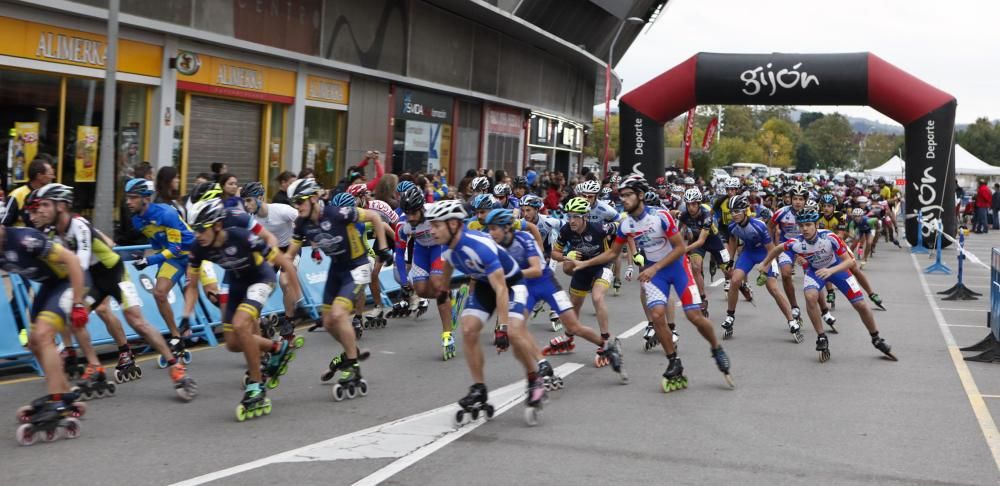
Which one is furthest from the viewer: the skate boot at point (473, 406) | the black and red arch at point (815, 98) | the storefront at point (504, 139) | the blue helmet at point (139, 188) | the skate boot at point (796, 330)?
the storefront at point (504, 139)

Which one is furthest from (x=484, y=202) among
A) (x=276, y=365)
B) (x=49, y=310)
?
(x=49, y=310)

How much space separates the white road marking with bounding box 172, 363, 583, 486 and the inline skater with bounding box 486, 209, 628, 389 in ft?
3.84

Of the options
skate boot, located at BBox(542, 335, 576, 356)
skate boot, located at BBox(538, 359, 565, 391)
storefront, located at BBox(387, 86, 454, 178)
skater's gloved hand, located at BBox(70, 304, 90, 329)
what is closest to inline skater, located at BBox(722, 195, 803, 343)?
skate boot, located at BBox(542, 335, 576, 356)

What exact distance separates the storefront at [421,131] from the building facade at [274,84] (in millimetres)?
61

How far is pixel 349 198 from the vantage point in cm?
1119

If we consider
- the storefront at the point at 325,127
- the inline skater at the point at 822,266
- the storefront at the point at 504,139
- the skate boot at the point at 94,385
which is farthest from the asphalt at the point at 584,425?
the storefront at the point at 504,139

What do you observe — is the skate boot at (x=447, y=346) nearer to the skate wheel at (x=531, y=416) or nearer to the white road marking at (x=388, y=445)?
the white road marking at (x=388, y=445)

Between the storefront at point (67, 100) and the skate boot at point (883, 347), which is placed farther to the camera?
the storefront at point (67, 100)

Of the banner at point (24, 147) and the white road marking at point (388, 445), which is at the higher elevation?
the banner at point (24, 147)

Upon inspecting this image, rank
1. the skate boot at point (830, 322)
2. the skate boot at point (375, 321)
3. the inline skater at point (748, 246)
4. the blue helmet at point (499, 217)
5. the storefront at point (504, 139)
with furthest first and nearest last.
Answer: the storefront at point (504, 139) → the skate boot at point (830, 322) → the inline skater at point (748, 246) → the skate boot at point (375, 321) → the blue helmet at point (499, 217)

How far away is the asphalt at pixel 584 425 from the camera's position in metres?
7.41

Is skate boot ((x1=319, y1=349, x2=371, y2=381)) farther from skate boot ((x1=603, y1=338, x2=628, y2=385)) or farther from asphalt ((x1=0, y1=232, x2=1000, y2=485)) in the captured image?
skate boot ((x1=603, y1=338, x2=628, y2=385))

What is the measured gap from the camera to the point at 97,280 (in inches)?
383

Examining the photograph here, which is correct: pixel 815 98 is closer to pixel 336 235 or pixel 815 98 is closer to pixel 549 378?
pixel 549 378
